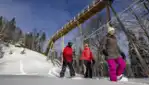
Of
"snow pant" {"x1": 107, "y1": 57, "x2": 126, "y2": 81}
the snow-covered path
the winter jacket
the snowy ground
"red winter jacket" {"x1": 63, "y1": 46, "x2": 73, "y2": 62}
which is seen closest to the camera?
the snowy ground

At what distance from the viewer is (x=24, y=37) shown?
66.1 m

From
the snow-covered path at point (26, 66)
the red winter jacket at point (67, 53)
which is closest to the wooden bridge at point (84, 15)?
the snow-covered path at point (26, 66)

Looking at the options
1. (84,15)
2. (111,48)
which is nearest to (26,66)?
(84,15)

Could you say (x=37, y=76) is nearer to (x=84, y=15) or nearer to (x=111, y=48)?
(x=111, y=48)

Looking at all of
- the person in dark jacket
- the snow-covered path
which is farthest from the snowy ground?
the person in dark jacket

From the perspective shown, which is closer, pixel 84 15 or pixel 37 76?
pixel 37 76

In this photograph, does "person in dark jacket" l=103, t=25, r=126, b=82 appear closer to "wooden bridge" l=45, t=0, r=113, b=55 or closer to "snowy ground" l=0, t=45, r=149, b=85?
"snowy ground" l=0, t=45, r=149, b=85

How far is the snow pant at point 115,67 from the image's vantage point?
259 inches

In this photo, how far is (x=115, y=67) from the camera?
671 cm

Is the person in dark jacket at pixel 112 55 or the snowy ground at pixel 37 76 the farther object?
the person in dark jacket at pixel 112 55

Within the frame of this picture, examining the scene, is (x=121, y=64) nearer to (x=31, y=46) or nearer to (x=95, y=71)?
(x=95, y=71)

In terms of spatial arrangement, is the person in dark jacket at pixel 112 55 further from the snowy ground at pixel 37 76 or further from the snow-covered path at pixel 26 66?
the snow-covered path at pixel 26 66

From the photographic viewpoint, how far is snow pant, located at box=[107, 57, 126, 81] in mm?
6589

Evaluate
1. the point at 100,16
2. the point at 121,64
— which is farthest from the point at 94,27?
the point at 121,64
